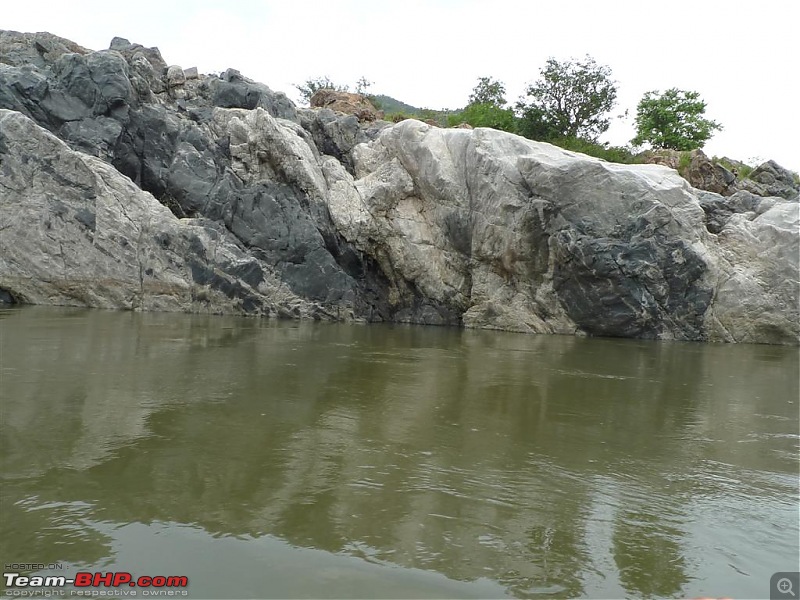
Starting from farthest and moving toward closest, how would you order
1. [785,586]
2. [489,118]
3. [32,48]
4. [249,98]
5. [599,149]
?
[489,118] < [599,149] < [32,48] < [249,98] < [785,586]

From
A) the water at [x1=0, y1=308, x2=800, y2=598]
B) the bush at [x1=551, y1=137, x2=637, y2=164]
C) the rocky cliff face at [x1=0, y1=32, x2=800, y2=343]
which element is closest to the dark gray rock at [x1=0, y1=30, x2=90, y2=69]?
the rocky cliff face at [x1=0, y1=32, x2=800, y2=343]

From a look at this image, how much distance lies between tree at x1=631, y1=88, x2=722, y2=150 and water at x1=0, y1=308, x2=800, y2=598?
2647 centimetres

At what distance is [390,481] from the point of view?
3.01 metres

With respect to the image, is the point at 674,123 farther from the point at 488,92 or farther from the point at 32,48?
the point at 32,48

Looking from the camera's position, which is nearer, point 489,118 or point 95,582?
point 95,582

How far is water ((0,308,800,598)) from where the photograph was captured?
2156mm

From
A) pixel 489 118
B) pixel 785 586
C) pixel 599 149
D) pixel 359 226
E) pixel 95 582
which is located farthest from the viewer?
pixel 489 118

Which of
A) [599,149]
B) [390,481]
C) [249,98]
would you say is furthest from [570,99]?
[390,481]

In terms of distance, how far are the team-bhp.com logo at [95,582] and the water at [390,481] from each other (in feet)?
0.14

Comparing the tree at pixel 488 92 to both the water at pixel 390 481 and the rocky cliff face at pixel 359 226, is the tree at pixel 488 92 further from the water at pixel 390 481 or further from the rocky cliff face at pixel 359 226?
the water at pixel 390 481

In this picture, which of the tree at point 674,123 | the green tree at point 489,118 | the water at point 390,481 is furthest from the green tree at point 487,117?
the water at point 390,481

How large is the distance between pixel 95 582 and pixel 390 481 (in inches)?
55.8

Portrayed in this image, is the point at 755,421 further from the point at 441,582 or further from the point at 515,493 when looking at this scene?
the point at 441,582

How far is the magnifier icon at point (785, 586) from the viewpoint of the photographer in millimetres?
2104
